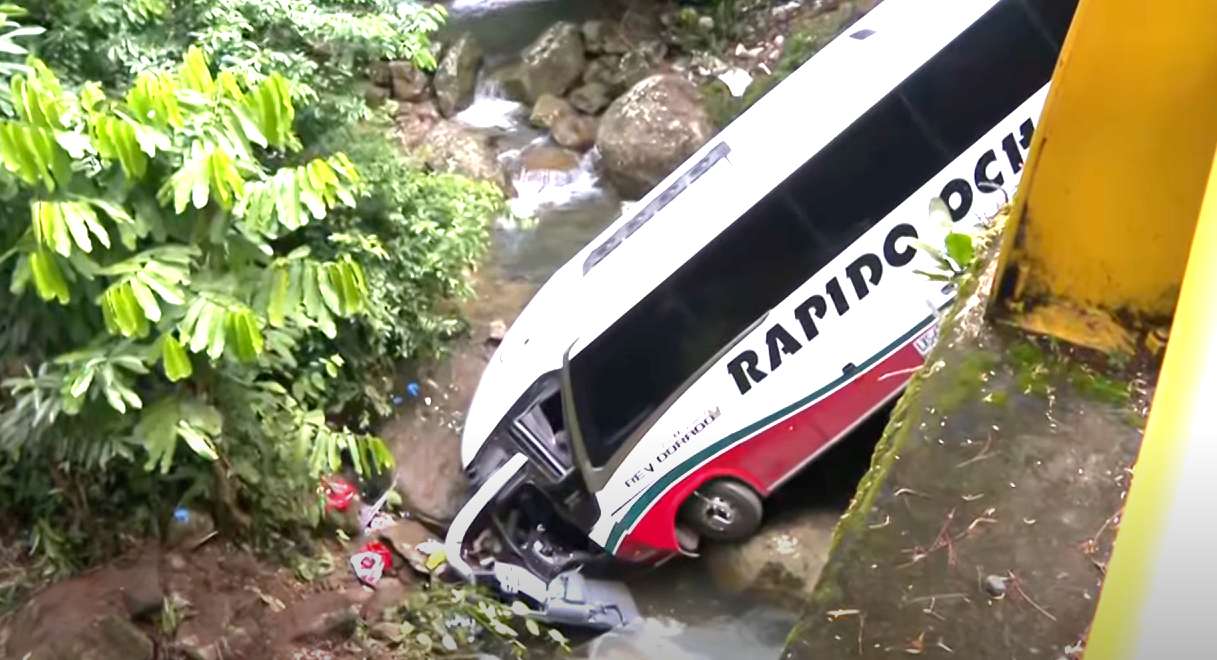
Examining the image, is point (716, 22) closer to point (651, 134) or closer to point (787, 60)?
point (787, 60)

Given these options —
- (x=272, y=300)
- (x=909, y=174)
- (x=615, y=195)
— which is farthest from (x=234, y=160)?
(x=615, y=195)

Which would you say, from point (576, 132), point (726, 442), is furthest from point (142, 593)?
point (576, 132)

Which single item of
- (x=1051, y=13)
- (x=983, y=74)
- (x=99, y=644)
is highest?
(x=99, y=644)

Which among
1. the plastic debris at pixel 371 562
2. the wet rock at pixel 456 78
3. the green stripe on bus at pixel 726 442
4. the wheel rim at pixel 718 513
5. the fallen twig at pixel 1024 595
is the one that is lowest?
the wheel rim at pixel 718 513

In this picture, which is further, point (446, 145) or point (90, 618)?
point (446, 145)

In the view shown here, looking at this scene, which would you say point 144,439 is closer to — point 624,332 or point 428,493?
point 624,332

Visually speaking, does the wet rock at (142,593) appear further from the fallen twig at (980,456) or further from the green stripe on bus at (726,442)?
the fallen twig at (980,456)

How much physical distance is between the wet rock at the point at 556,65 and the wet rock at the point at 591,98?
Answer: 141mm

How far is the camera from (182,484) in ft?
11.3

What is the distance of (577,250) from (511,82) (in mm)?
2002

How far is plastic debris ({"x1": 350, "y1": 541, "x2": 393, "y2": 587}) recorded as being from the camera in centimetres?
427

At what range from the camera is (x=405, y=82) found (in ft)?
24.6

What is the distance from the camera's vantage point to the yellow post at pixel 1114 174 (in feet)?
3.92

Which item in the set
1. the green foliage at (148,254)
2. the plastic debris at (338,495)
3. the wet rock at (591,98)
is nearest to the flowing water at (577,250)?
the wet rock at (591,98)
